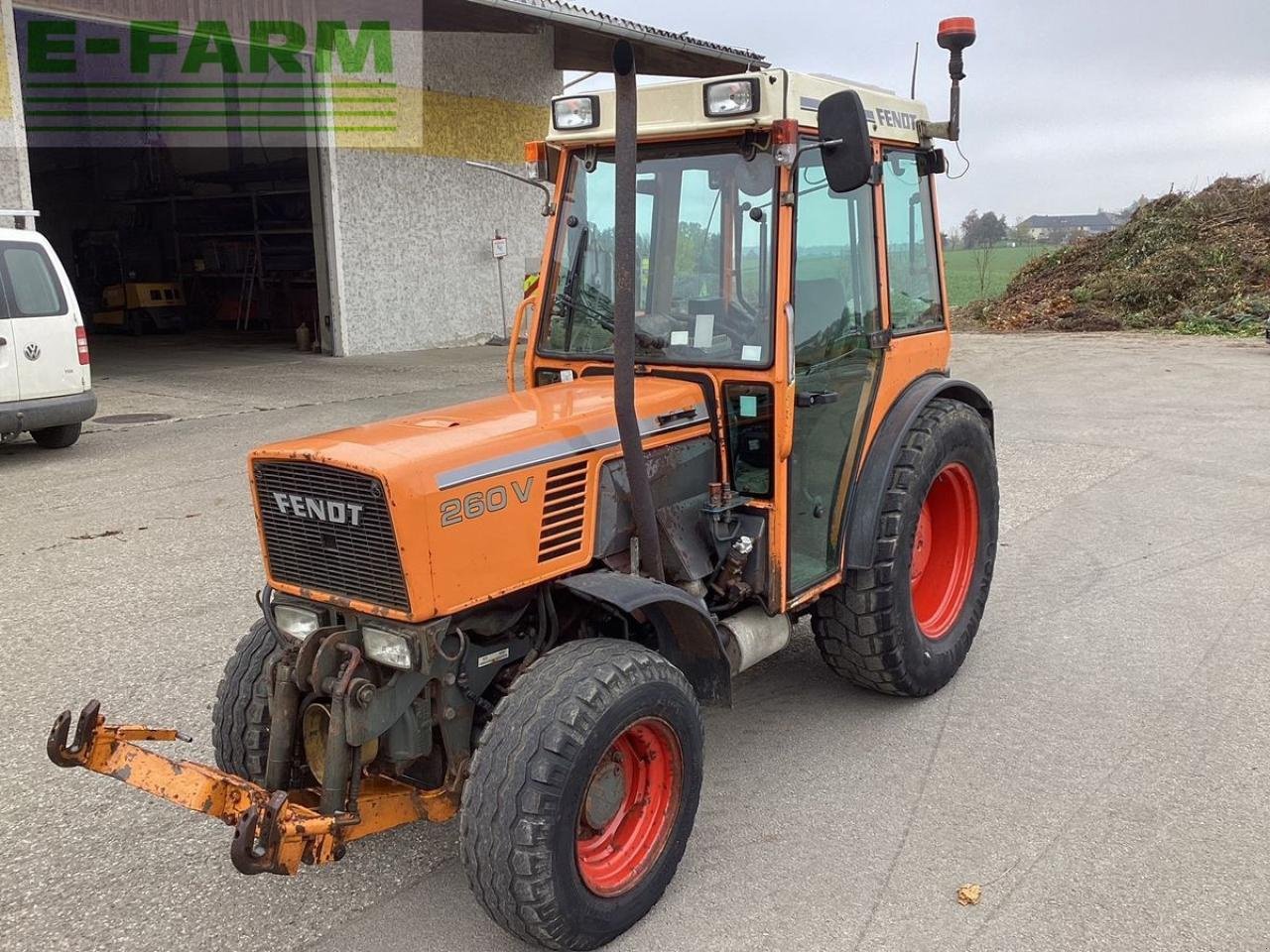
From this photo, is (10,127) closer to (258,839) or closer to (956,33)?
(956,33)

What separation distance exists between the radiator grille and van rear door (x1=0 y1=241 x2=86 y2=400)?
742 cm

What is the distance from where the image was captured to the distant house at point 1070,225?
75.3 ft

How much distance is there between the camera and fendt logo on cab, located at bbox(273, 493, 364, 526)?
2.80 m

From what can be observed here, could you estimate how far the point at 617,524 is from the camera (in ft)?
10.6

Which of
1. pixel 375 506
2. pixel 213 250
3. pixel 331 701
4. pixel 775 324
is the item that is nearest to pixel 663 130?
pixel 775 324

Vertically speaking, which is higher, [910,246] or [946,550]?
[910,246]

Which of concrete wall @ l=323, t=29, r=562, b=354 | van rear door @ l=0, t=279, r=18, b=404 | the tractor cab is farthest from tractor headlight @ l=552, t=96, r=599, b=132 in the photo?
concrete wall @ l=323, t=29, r=562, b=354

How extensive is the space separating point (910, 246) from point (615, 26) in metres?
12.9

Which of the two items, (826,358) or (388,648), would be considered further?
(826,358)

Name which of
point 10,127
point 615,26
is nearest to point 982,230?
point 615,26

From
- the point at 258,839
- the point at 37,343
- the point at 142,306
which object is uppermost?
the point at 142,306

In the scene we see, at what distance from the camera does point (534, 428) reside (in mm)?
3092

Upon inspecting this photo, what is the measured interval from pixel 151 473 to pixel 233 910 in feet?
20.3

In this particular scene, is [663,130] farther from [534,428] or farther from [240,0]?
[240,0]
